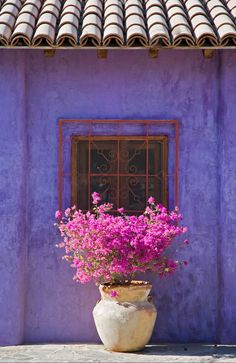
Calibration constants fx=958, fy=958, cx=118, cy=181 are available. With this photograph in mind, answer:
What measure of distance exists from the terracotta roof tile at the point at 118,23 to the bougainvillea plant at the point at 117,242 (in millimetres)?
1884

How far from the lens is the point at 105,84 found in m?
12.0

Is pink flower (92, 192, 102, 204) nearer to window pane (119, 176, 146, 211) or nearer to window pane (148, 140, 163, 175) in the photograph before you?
window pane (119, 176, 146, 211)

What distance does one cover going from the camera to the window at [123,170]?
39.1 feet

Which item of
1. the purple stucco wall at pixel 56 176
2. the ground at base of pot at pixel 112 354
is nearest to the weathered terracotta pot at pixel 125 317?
the ground at base of pot at pixel 112 354

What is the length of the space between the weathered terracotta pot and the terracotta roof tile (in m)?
2.85

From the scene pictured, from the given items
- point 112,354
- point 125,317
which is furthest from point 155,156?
point 112,354

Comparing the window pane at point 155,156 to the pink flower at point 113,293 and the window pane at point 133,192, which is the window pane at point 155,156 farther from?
the pink flower at point 113,293

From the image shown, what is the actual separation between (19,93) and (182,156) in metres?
2.16

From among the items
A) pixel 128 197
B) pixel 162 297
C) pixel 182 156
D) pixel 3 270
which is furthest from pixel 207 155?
pixel 3 270

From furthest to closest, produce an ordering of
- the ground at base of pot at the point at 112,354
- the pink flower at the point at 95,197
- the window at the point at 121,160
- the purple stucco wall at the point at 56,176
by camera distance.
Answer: the window at the point at 121,160
the purple stucco wall at the point at 56,176
the pink flower at the point at 95,197
the ground at base of pot at the point at 112,354

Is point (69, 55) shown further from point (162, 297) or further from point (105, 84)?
point (162, 297)

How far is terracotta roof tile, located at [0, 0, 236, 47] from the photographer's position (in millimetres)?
10992

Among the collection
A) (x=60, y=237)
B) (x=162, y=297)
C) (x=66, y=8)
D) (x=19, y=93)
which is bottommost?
(x=162, y=297)

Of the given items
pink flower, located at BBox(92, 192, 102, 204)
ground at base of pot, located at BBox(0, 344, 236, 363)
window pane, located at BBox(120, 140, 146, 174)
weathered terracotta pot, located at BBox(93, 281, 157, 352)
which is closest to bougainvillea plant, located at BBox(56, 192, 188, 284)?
pink flower, located at BBox(92, 192, 102, 204)
